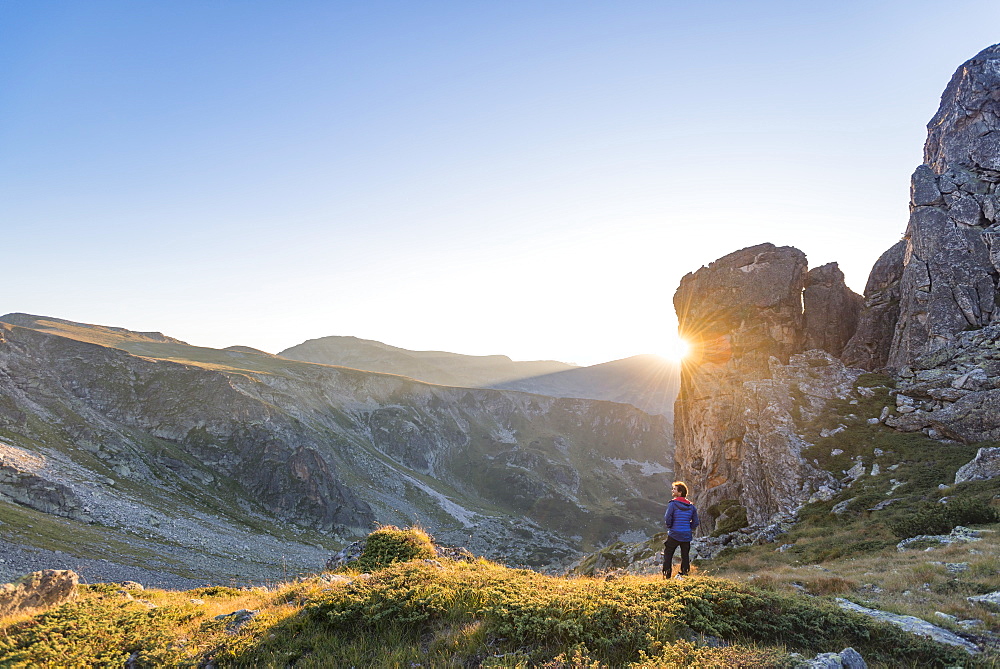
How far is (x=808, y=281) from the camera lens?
56.7 metres

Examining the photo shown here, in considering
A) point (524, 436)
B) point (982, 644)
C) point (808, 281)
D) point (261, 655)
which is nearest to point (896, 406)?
point (808, 281)

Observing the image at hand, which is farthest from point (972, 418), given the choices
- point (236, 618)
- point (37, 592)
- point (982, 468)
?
point (37, 592)

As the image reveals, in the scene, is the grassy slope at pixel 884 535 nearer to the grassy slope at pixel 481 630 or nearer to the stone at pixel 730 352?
the grassy slope at pixel 481 630

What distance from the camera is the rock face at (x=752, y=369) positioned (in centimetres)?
3978

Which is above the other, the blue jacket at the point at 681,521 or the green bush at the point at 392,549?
the blue jacket at the point at 681,521

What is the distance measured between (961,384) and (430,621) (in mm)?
43314

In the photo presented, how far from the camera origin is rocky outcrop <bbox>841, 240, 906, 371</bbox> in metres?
47.1

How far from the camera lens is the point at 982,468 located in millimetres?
25156

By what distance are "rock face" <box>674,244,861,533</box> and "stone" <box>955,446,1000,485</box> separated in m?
10.7

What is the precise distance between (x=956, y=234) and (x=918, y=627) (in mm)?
51835

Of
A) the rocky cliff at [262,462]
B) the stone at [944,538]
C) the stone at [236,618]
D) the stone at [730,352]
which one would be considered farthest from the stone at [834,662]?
the rocky cliff at [262,462]

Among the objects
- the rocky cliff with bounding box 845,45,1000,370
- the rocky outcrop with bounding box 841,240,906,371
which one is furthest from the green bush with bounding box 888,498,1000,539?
the rocky outcrop with bounding box 841,240,906,371

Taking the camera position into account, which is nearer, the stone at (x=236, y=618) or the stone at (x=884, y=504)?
the stone at (x=236, y=618)

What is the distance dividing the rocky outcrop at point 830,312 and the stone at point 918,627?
51.1m
